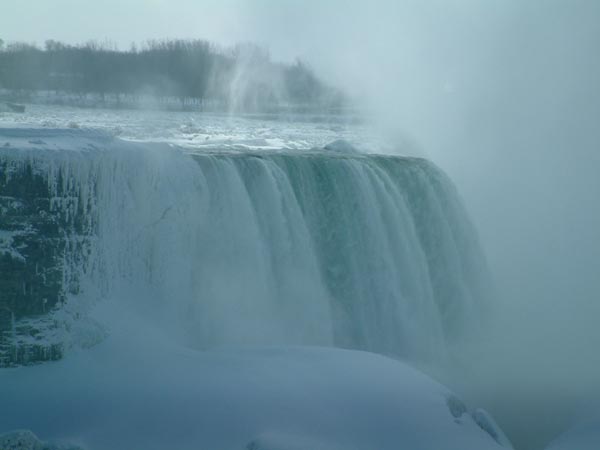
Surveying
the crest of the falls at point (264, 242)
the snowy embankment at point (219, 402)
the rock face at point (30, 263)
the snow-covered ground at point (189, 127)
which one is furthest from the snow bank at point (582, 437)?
the snow-covered ground at point (189, 127)

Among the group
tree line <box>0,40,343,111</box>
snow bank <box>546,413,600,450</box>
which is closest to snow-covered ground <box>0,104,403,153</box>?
tree line <box>0,40,343,111</box>

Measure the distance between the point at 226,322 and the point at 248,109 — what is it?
15333 mm

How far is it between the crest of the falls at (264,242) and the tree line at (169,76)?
5789 millimetres

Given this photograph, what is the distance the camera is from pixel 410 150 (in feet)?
61.3

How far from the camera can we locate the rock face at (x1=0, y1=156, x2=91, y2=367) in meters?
5.16

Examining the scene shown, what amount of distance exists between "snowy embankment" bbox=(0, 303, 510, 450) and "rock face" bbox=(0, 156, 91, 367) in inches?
7.1

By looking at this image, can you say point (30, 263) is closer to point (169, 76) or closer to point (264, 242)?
point (264, 242)

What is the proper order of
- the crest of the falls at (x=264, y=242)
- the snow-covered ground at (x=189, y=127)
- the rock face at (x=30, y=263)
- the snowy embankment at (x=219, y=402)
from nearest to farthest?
the snowy embankment at (x=219, y=402)
the rock face at (x=30, y=263)
the crest of the falls at (x=264, y=242)
the snow-covered ground at (x=189, y=127)

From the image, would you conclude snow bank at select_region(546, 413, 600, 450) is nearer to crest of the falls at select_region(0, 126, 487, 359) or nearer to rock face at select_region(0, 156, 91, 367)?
crest of the falls at select_region(0, 126, 487, 359)

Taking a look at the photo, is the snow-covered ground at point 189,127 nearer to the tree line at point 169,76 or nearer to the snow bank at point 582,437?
the tree line at point 169,76

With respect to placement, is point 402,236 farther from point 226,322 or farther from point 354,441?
point 354,441

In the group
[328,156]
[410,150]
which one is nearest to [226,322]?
[328,156]

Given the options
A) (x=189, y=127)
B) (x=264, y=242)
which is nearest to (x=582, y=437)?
(x=264, y=242)

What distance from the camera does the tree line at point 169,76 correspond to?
12602 mm
